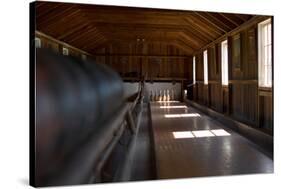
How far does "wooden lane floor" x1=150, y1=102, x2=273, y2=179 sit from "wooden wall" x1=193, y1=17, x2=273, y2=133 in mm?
230

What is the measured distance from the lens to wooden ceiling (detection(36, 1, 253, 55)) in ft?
8.66

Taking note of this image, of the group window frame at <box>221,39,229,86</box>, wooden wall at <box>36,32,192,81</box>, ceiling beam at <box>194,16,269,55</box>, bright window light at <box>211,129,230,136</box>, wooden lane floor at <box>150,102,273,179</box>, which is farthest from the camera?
window frame at <box>221,39,229,86</box>

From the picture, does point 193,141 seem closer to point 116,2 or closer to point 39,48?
point 116,2

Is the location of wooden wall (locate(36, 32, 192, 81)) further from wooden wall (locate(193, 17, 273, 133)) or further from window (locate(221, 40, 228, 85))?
window (locate(221, 40, 228, 85))

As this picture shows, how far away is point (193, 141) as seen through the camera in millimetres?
3150

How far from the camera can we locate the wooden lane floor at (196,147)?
120 inches

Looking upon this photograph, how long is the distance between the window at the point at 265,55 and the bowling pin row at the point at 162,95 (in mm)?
1001

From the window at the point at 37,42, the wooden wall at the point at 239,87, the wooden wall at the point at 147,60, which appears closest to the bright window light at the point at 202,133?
the wooden wall at the point at 239,87

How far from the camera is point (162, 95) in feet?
10.1

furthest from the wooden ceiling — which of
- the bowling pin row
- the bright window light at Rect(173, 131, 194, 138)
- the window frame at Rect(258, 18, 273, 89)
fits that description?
the bright window light at Rect(173, 131, 194, 138)

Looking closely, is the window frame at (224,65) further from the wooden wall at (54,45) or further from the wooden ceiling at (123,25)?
the wooden wall at (54,45)

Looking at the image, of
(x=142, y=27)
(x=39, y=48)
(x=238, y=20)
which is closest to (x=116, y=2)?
(x=142, y=27)

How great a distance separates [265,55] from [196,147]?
3.92 feet

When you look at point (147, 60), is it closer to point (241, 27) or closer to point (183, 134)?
point (183, 134)
